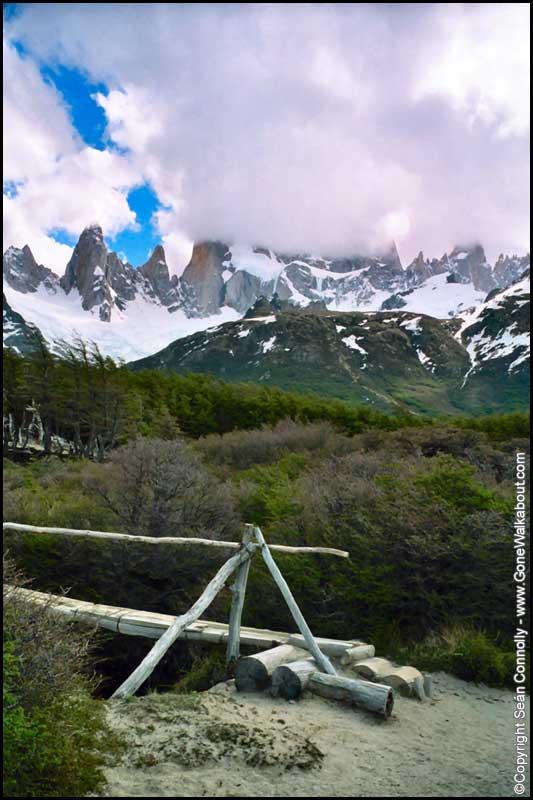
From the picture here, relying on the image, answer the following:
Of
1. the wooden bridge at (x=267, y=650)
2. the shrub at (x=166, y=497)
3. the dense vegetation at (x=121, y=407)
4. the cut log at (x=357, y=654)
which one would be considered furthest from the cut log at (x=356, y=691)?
the dense vegetation at (x=121, y=407)

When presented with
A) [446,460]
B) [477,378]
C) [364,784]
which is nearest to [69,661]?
[364,784]

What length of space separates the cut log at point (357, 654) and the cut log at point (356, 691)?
Result: 2.85ft

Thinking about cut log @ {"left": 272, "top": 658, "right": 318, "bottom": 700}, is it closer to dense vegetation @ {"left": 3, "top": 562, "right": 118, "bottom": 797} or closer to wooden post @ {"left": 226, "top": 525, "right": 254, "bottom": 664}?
wooden post @ {"left": 226, "top": 525, "right": 254, "bottom": 664}

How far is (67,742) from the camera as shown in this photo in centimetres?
426

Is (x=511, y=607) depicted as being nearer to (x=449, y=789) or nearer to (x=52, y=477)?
(x=449, y=789)

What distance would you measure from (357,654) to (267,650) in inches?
46.9

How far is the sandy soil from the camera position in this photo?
178 inches

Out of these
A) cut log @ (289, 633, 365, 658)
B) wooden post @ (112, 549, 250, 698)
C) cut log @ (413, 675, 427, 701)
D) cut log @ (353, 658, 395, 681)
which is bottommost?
cut log @ (413, 675, 427, 701)

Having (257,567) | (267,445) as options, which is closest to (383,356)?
(267,445)

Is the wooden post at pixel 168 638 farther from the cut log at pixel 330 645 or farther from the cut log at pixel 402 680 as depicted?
the cut log at pixel 402 680

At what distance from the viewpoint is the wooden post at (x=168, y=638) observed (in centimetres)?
655

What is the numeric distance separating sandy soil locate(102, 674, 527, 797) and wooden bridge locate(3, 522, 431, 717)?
20 cm

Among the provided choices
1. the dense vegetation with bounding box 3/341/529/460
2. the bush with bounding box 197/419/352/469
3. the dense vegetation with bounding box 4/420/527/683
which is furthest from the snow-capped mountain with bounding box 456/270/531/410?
the dense vegetation with bounding box 4/420/527/683

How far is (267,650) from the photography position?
759 centimetres
